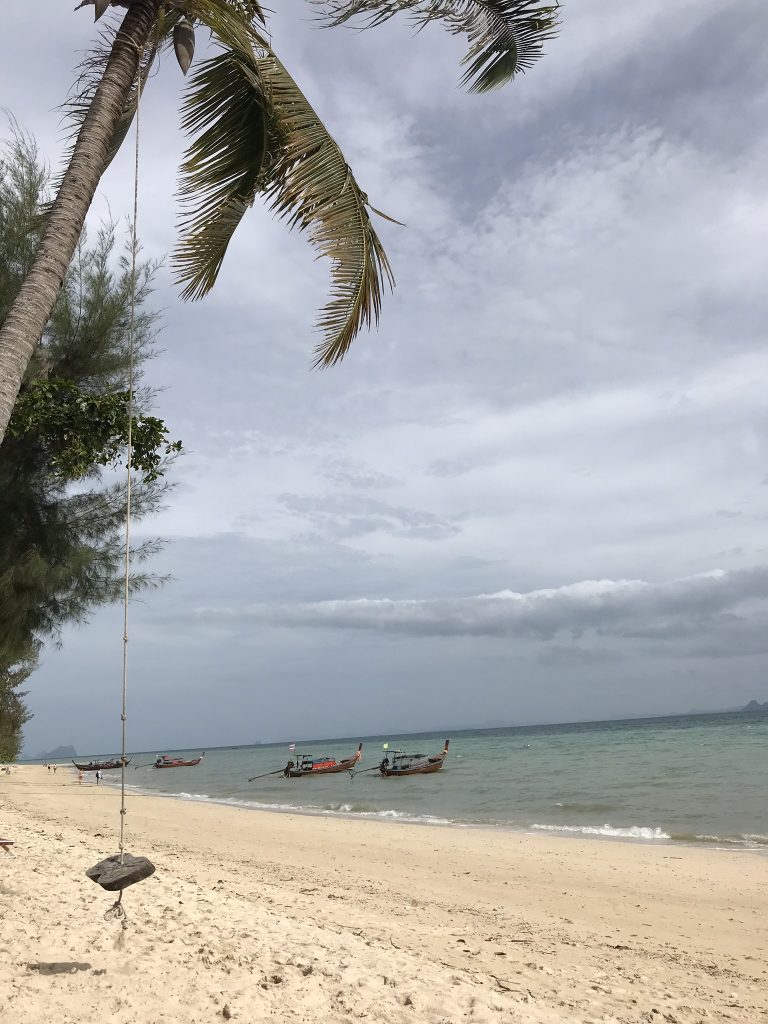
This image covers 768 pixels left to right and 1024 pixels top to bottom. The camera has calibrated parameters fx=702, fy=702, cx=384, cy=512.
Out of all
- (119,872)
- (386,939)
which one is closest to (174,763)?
(386,939)

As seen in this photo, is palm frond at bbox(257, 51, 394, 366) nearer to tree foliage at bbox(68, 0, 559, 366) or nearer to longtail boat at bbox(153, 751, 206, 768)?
tree foliage at bbox(68, 0, 559, 366)

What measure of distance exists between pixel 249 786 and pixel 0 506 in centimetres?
2766

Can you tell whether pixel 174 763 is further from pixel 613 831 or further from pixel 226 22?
pixel 226 22

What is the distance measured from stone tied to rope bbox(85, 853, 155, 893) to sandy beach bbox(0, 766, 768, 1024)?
59cm

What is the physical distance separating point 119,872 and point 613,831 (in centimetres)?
1389

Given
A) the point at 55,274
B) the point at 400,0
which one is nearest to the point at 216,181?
the point at 55,274

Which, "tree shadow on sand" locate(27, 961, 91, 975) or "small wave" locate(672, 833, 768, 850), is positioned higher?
"tree shadow on sand" locate(27, 961, 91, 975)

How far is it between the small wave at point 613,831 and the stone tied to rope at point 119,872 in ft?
42.5

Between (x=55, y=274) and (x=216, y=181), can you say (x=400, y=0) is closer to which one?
(x=216, y=181)

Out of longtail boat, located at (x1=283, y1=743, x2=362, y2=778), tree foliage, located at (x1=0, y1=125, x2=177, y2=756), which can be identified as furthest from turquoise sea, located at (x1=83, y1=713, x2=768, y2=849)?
tree foliage, located at (x1=0, y1=125, x2=177, y2=756)

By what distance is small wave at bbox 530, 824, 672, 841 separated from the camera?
14.5 m

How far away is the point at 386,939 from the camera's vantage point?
5742mm

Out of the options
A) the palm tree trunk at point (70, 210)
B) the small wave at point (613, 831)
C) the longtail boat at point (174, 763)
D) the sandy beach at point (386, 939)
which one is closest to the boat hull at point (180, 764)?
the longtail boat at point (174, 763)

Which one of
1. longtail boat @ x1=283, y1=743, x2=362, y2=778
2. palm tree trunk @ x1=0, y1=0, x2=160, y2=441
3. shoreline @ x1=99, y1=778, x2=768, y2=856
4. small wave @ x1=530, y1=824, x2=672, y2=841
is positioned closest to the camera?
palm tree trunk @ x1=0, y1=0, x2=160, y2=441
